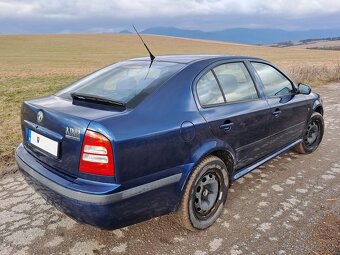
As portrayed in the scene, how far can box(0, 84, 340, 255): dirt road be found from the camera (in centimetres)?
277

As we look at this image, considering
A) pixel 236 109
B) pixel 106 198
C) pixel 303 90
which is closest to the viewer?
pixel 106 198

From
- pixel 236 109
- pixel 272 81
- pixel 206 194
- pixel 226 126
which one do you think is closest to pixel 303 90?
pixel 272 81

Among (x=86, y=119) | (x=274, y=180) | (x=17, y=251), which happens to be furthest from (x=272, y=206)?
(x=17, y=251)

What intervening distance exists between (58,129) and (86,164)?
1.25ft

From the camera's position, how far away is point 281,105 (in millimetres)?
3926

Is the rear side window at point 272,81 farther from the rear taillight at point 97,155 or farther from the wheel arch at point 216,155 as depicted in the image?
the rear taillight at point 97,155

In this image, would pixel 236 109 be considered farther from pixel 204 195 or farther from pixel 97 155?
pixel 97 155

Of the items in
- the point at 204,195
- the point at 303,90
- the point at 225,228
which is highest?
the point at 303,90

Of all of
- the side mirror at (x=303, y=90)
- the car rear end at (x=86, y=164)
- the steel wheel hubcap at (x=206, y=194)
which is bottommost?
the steel wheel hubcap at (x=206, y=194)

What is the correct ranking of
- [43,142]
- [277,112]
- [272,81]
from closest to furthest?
[43,142] → [277,112] → [272,81]

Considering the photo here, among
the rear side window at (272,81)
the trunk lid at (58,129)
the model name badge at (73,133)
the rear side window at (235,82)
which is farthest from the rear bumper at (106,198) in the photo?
the rear side window at (272,81)

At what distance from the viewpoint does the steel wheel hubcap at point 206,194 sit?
9.86ft

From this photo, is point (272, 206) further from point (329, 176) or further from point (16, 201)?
point (16, 201)

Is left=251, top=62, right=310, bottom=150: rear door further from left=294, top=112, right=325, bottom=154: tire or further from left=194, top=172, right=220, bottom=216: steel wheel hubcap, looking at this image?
left=194, top=172, right=220, bottom=216: steel wheel hubcap
